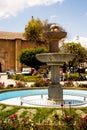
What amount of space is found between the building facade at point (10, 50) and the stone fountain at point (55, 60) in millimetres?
38146

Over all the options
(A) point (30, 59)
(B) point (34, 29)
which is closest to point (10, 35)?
(B) point (34, 29)

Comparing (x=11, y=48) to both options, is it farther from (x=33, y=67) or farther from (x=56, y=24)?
(x=56, y=24)

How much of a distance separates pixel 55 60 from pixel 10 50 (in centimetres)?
4122

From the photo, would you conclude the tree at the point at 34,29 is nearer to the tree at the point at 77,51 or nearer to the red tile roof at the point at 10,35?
the red tile roof at the point at 10,35

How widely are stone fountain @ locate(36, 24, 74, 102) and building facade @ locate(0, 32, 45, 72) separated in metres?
38.1

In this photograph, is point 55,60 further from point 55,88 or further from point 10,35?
point 10,35

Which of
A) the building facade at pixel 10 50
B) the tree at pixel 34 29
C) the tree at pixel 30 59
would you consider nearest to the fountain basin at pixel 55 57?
the tree at pixel 30 59

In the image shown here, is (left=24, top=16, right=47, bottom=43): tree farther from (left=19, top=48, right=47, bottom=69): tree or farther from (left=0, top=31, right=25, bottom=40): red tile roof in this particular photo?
(left=19, top=48, right=47, bottom=69): tree

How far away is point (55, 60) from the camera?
10.8 meters

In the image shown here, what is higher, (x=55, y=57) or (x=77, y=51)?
(x=77, y=51)

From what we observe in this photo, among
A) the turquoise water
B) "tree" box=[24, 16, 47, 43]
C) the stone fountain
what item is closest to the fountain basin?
the stone fountain

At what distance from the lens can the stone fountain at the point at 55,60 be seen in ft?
35.4

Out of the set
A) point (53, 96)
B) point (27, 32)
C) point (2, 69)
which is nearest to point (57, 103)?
point (53, 96)

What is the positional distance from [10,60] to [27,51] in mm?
14145
